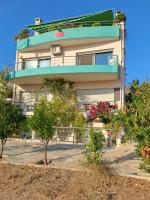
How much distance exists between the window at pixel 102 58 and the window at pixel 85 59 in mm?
470

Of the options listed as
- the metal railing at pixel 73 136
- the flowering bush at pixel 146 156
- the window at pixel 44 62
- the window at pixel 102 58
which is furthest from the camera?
the window at pixel 44 62

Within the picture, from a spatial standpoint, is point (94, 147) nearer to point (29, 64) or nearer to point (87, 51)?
point (87, 51)

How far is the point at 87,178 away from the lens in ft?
29.5

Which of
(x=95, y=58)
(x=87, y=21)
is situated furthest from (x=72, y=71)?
(x=87, y=21)

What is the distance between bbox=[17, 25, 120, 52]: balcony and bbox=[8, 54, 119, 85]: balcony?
1348 mm

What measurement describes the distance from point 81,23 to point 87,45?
2.20 metres

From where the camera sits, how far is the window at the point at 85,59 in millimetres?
25000

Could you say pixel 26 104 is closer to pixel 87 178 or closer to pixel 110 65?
pixel 110 65

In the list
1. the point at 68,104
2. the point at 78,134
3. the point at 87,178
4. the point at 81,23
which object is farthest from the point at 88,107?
the point at 87,178

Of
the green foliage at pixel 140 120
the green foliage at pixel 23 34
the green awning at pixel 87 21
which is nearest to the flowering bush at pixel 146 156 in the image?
the green foliage at pixel 140 120

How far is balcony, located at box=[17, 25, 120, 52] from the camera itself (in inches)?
928

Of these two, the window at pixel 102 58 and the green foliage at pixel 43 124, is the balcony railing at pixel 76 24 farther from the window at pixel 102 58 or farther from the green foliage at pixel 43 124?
the green foliage at pixel 43 124

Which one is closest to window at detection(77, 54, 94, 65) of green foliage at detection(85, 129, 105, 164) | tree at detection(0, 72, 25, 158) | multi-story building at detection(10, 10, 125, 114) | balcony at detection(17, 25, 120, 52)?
multi-story building at detection(10, 10, 125, 114)

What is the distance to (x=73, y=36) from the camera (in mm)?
24219
